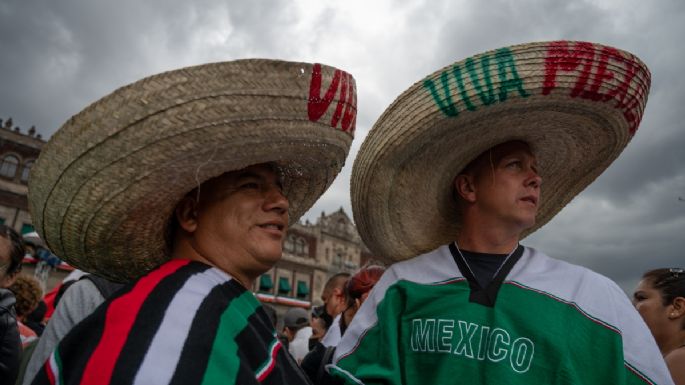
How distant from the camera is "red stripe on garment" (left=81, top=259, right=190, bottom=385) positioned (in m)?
0.95

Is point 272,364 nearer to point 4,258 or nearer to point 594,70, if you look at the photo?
point 594,70

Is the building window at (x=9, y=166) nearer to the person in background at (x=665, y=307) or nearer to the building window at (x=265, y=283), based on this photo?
the building window at (x=265, y=283)

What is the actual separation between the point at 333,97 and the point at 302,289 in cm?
3239

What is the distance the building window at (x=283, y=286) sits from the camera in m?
31.9

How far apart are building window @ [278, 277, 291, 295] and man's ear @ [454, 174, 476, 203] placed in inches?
1210

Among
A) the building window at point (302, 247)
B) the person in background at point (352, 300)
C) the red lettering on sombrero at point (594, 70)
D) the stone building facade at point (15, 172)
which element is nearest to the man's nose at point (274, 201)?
the red lettering on sombrero at point (594, 70)

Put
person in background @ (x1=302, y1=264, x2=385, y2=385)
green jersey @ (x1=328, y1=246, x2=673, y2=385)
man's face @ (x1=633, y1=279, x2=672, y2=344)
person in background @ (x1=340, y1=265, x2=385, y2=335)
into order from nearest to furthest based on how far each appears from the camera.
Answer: green jersey @ (x1=328, y1=246, x2=673, y2=385), person in background @ (x1=302, y1=264, x2=385, y2=385), man's face @ (x1=633, y1=279, x2=672, y2=344), person in background @ (x1=340, y1=265, x2=385, y2=335)

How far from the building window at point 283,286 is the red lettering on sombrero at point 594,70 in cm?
Answer: 3133

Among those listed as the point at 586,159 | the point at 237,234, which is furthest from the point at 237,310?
the point at 586,159

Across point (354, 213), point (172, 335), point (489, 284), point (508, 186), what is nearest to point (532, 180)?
point (508, 186)

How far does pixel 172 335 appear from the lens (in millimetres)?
1024

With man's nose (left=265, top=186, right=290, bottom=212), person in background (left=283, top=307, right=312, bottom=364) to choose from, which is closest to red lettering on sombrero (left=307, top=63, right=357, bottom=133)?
man's nose (left=265, top=186, right=290, bottom=212)

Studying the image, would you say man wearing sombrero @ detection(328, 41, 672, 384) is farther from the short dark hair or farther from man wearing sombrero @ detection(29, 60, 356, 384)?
the short dark hair

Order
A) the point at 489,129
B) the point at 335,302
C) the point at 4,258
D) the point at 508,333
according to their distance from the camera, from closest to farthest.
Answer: the point at 508,333, the point at 489,129, the point at 4,258, the point at 335,302
